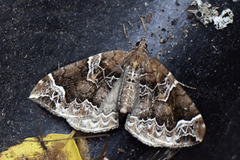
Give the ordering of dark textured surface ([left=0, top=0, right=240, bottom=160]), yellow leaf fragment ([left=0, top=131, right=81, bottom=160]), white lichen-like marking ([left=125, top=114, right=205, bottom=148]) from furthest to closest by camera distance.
A: dark textured surface ([left=0, top=0, right=240, bottom=160])
yellow leaf fragment ([left=0, top=131, right=81, bottom=160])
white lichen-like marking ([left=125, top=114, right=205, bottom=148])

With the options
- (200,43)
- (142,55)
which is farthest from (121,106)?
(200,43)

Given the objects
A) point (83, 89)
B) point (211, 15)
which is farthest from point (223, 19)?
point (83, 89)

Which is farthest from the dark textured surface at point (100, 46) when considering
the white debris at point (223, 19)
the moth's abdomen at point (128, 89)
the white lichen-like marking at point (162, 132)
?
the moth's abdomen at point (128, 89)

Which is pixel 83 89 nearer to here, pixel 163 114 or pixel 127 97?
pixel 127 97

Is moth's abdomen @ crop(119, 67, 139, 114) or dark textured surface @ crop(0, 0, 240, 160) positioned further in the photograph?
dark textured surface @ crop(0, 0, 240, 160)

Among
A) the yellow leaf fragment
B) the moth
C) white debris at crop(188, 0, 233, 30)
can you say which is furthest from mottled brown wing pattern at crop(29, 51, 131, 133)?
white debris at crop(188, 0, 233, 30)

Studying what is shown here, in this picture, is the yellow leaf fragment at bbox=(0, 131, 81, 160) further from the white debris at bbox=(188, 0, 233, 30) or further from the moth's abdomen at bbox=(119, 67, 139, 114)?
the white debris at bbox=(188, 0, 233, 30)

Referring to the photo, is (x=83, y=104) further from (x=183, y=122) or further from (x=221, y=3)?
(x=221, y=3)

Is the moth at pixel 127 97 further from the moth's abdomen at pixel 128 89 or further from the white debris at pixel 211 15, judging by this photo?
the white debris at pixel 211 15
